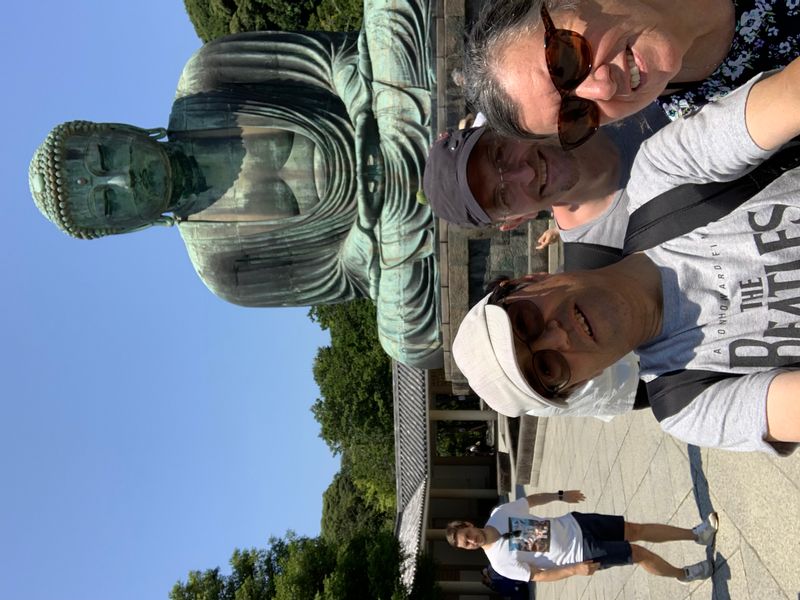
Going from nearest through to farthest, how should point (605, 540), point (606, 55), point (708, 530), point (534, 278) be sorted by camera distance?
point (606, 55), point (534, 278), point (708, 530), point (605, 540)

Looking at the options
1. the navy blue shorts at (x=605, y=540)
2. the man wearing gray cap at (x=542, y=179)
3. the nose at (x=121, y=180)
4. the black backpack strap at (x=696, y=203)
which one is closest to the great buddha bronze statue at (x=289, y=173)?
the nose at (x=121, y=180)

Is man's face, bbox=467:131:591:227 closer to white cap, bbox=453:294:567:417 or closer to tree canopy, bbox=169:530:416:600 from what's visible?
white cap, bbox=453:294:567:417

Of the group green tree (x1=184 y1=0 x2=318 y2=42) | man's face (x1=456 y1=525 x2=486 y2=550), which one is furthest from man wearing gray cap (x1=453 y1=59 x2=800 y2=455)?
green tree (x1=184 y1=0 x2=318 y2=42)

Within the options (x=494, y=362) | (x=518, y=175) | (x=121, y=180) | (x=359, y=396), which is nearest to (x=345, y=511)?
(x=359, y=396)

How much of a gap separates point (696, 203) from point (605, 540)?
3859mm

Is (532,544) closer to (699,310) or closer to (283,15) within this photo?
(699,310)

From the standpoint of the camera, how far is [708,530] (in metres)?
4.15

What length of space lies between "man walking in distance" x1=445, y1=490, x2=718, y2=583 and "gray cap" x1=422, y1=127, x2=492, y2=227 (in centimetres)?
293

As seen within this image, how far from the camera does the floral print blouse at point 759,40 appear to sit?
2.00 meters

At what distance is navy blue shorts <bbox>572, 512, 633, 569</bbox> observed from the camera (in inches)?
193

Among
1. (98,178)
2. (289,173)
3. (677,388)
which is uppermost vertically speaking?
(289,173)

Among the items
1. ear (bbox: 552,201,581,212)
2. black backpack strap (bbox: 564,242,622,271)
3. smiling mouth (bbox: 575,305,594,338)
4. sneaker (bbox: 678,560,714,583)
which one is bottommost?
sneaker (bbox: 678,560,714,583)

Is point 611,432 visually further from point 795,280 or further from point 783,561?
point 795,280

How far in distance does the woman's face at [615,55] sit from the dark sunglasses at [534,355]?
626mm
